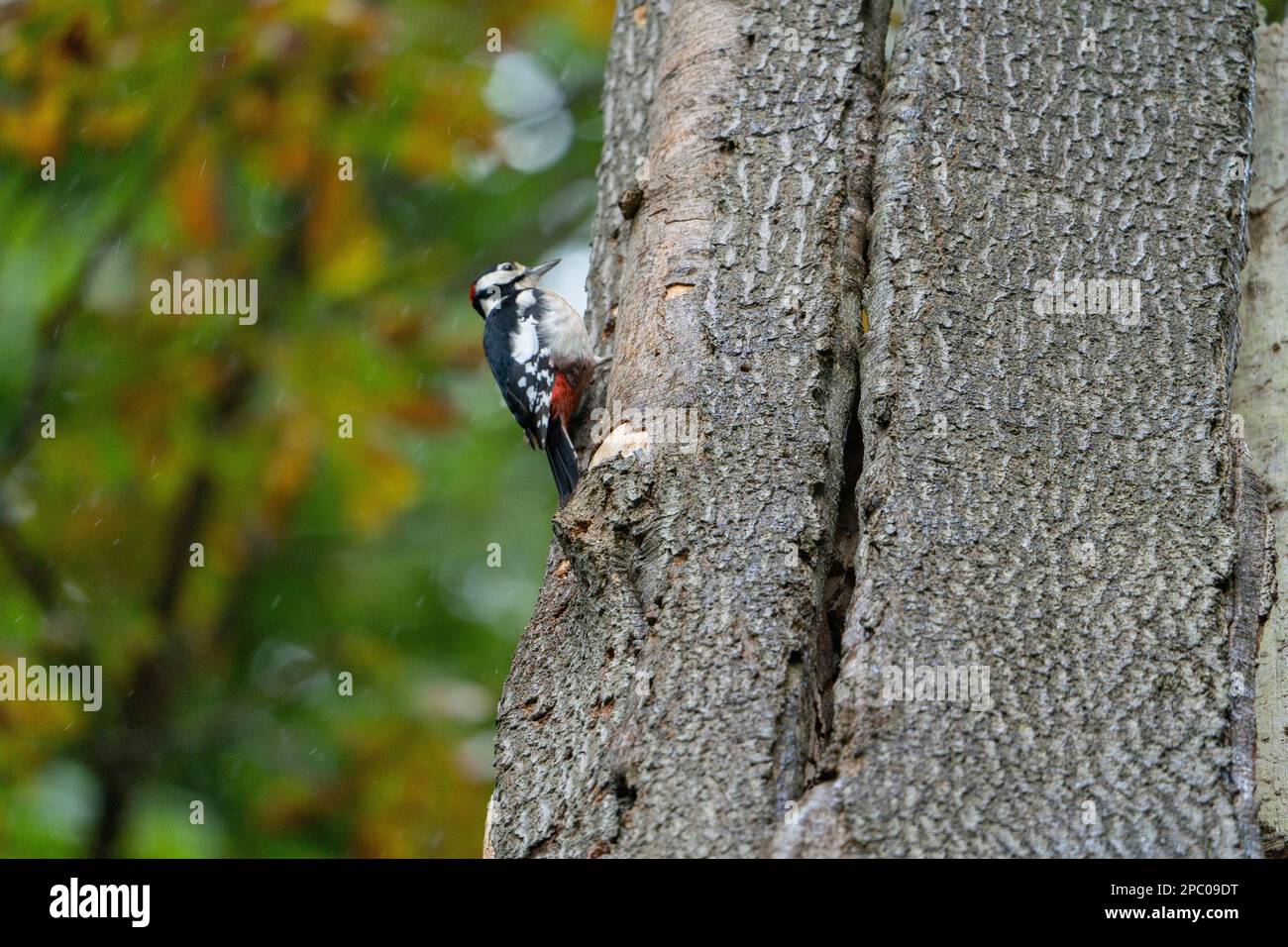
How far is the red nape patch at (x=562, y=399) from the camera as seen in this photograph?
13.8ft

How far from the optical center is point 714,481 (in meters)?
2.58

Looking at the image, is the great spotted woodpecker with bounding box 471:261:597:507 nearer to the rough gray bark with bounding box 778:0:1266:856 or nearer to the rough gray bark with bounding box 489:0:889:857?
the rough gray bark with bounding box 489:0:889:857

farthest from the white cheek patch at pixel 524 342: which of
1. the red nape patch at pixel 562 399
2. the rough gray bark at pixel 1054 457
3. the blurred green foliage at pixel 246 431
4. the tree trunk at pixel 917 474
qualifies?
the rough gray bark at pixel 1054 457

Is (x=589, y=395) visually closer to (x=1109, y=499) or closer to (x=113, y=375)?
(x=1109, y=499)

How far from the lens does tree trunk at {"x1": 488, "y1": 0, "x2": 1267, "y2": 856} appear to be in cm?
217

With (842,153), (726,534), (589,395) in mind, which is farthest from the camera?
(589,395)

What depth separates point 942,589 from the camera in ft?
7.70

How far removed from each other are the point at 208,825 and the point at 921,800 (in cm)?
481

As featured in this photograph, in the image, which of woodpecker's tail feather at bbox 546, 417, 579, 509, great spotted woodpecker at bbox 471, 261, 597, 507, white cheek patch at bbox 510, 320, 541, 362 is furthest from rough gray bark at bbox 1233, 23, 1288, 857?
white cheek patch at bbox 510, 320, 541, 362

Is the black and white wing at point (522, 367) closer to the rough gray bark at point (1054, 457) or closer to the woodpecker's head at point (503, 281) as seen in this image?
the woodpecker's head at point (503, 281)

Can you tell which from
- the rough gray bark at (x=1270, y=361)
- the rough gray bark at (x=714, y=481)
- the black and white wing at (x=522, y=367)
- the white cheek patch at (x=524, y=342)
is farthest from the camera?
the white cheek patch at (x=524, y=342)

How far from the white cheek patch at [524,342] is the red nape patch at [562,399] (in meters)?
0.38

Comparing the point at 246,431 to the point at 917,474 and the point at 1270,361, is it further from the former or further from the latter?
the point at 1270,361
